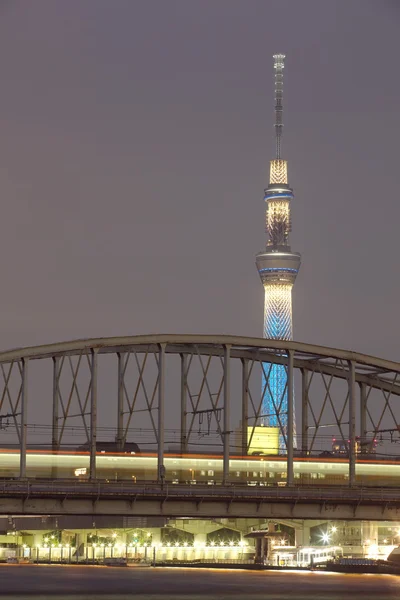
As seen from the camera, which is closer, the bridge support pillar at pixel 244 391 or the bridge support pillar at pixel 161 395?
the bridge support pillar at pixel 161 395

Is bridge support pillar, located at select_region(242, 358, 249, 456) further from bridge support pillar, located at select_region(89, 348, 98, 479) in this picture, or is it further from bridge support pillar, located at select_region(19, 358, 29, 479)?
bridge support pillar, located at select_region(19, 358, 29, 479)

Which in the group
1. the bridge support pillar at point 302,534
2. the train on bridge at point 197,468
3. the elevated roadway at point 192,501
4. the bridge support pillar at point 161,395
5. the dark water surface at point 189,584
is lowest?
the dark water surface at point 189,584

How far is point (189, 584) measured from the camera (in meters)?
128

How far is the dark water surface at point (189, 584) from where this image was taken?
111500 millimetres

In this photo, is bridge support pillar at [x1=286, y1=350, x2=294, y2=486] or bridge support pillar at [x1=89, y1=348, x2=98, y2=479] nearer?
bridge support pillar at [x1=89, y1=348, x2=98, y2=479]

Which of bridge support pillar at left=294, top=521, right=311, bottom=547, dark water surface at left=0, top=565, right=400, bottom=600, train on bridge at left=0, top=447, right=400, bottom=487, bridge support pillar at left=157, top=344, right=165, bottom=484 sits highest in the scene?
bridge support pillar at left=157, top=344, right=165, bottom=484

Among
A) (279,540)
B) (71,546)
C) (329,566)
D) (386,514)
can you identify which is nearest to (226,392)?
(386,514)

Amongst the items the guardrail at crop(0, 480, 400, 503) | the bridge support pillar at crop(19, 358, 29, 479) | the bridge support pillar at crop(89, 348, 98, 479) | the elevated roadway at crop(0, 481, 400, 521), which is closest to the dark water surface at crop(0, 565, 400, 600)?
the elevated roadway at crop(0, 481, 400, 521)

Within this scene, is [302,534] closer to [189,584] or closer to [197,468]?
[197,468]

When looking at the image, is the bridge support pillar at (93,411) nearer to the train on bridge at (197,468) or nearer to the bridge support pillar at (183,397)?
the train on bridge at (197,468)

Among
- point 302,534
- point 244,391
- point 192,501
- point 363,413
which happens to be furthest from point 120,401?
point 302,534

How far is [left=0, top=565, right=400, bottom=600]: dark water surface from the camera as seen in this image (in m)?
112

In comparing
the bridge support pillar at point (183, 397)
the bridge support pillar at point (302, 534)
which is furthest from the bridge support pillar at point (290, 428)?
the bridge support pillar at point (302, 534)

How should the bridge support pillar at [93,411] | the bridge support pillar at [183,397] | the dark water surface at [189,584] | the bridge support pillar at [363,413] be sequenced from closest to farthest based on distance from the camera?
the dark water surface at [189,584] < the bridge support pillar at [93,411] < the bridge support pillar at [183,397] < the bridge support pillar at [363,413]
